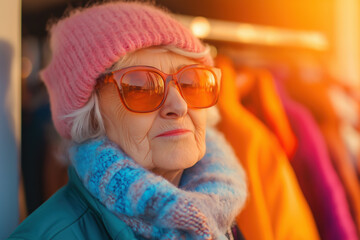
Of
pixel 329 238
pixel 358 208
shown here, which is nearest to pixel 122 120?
pixel 329 238

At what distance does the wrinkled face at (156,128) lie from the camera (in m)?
0.83

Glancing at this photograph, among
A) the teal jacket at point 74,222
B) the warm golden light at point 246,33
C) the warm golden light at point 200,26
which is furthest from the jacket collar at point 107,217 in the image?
the warm golden light at point 246,33

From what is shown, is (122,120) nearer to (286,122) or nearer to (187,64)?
(187,64)

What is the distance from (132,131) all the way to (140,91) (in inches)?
4.0

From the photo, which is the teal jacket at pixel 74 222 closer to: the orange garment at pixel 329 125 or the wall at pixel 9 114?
the wall at pixel 9 114

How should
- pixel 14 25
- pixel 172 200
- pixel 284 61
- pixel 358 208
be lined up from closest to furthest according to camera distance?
pixel 172 200, pixel 14 25, pixel 358 208, pixel 284 61

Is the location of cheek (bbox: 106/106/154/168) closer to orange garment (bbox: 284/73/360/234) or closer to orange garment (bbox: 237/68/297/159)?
orange garment (bbox: 237/68/297/159)

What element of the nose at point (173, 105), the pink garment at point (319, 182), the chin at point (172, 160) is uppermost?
the nose at point (173, 105)

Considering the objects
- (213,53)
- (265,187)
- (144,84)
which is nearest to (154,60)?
(144,84)

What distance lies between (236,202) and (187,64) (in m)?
0.39

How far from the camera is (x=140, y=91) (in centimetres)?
81

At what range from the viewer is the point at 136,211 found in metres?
0.73

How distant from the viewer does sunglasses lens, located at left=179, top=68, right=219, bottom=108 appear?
86cm

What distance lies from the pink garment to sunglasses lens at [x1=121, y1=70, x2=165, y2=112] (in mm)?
823
